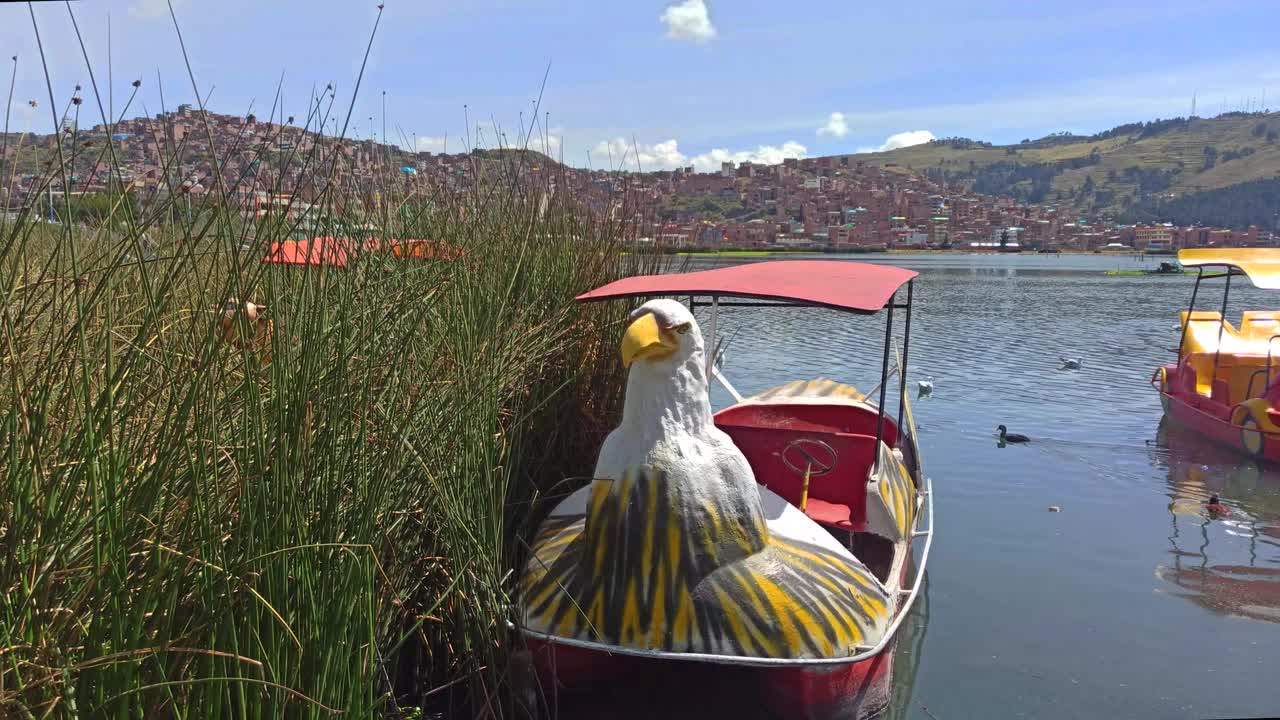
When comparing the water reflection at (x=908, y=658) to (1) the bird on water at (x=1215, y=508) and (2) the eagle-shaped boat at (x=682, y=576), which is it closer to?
(2) the eagle-shaped boat at (x=682, y=576)

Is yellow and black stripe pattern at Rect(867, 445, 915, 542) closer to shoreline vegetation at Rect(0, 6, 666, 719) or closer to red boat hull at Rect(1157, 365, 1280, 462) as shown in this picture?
shoreline vegetation at Rect(0, 6, 666, 719)

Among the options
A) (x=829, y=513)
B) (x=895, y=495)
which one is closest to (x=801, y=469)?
(x=829, y=513)

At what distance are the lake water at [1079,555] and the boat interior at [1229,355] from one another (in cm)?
75

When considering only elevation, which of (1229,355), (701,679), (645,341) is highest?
(645,341)

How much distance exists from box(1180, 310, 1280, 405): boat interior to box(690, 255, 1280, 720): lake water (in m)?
0.75

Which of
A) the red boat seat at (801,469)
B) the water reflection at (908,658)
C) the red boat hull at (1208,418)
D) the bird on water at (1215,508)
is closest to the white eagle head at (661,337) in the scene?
the red boat seat at (801,469)

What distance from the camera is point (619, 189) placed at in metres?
→ 6.56

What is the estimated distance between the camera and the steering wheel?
500 cm

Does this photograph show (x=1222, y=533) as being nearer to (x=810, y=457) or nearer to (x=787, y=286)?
(x=810, y=457)

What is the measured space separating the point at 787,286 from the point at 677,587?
5.52 feet

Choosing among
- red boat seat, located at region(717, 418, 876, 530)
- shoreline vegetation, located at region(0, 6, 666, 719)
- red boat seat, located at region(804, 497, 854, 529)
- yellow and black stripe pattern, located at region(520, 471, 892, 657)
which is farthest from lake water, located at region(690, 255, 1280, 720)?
shoreline vegetation, located at region(0, 6, 666, 719)

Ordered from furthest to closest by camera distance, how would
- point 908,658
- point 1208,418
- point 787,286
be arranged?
point 1208,418, point 908,658, point 787,286

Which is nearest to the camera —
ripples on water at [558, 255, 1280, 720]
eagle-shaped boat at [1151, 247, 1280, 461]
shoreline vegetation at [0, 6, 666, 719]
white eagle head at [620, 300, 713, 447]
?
shoreline vegetation at [0, 6, 666, 719]

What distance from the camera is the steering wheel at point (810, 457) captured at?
500cm
